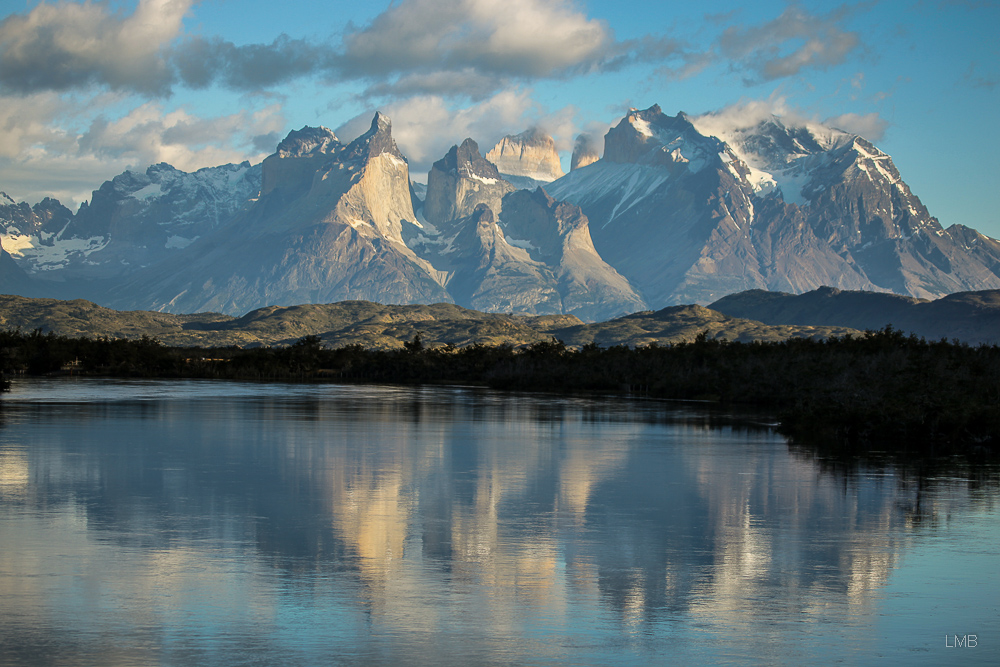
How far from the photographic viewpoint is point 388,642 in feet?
48.6

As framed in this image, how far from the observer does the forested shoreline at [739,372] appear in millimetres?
50281

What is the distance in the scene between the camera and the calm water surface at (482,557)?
49.3 ft

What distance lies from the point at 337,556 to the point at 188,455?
20.7 meters

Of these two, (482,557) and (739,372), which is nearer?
(482,557)

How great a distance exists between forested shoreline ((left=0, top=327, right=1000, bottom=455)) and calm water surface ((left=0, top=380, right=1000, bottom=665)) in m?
10.4

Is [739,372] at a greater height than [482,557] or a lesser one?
greater

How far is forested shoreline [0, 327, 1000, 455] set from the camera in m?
50.3

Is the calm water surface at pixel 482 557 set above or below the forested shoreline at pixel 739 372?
A: below

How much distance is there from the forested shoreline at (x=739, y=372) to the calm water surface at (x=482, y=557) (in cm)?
1040

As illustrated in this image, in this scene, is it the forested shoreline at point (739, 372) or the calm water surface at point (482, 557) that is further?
the forested shoreline at point (739, 372)

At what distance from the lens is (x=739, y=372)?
97438mm

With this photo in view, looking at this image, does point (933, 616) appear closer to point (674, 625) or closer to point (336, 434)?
point (674, 625)

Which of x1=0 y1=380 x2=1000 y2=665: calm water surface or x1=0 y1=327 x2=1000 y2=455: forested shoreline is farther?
x1=0 y1=327 x2=1000 y2=455: forested shoreline

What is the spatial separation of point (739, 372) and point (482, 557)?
263ft
